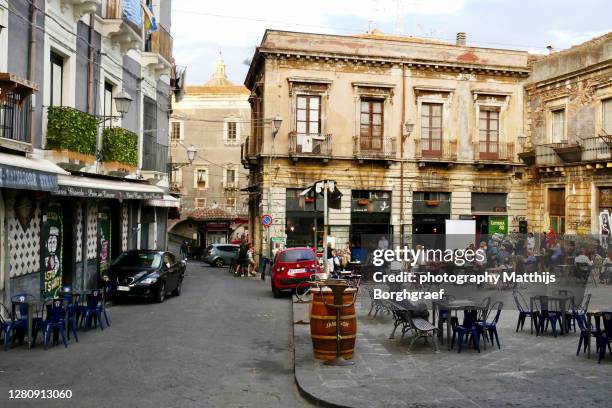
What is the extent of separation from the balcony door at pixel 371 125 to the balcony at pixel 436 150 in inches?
72.1

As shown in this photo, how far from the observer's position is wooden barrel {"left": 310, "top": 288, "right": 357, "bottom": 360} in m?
10.0

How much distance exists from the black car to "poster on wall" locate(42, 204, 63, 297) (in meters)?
1.28

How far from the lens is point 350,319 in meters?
10.2

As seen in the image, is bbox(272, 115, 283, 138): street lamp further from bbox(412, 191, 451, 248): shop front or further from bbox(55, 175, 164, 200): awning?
bbox(55, 175, 164, 200): awning

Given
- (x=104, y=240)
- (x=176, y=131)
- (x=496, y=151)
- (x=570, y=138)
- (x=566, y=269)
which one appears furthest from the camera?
(x=176, y=131)

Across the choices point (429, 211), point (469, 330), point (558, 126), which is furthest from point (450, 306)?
point (558, 126)

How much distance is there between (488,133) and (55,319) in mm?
26082

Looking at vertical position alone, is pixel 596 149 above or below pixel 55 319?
above

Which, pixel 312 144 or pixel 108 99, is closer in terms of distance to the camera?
pixel 108 99

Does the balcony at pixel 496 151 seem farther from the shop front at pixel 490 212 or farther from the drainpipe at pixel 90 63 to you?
the drainpipe at pixel 90 63

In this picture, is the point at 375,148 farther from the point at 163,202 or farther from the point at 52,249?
the point at 52,249

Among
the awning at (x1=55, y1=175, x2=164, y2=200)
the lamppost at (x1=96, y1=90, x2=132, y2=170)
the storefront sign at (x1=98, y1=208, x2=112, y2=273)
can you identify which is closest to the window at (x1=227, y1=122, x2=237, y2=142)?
the awning at (x1=55, y1=175, x2=164, y2=200)

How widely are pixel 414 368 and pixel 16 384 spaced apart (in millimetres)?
5447

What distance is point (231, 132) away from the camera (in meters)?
54.8
